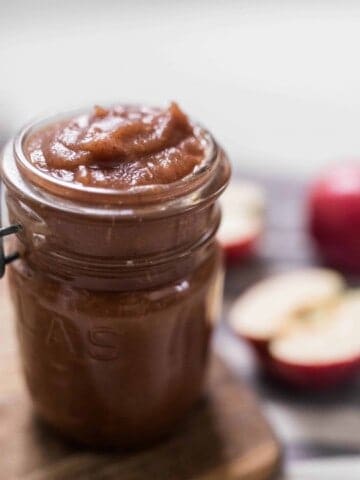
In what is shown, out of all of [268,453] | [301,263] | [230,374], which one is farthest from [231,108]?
[268,453]

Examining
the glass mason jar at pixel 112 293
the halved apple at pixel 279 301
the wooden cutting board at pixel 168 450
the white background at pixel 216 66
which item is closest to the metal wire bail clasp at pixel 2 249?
the glass mason jar at pixel 112 293

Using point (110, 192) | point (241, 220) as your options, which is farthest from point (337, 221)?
point (110, 192)

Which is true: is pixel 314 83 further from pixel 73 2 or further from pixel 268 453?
pixel 268 453

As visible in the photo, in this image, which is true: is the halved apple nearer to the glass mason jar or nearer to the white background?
the glass mason jar

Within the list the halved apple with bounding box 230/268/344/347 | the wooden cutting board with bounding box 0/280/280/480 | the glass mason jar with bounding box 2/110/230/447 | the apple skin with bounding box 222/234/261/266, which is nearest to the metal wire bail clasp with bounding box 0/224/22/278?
the glass mason jar with bounding box 2/110/230/447

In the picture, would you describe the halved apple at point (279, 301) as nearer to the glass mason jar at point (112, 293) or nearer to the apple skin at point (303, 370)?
the apple skin at point (303, 370)

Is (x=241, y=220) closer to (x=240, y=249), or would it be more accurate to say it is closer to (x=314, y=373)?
(x=240, y=249)
